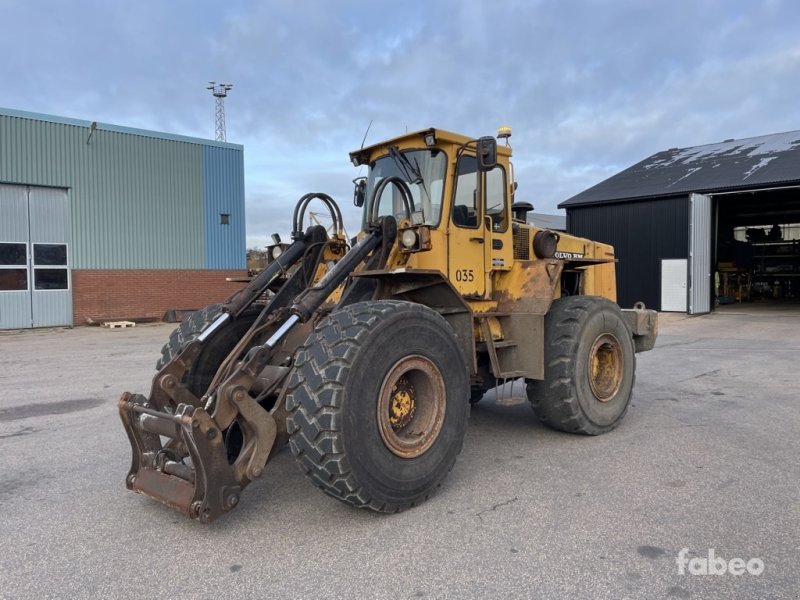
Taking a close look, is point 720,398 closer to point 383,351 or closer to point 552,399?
point 552,399

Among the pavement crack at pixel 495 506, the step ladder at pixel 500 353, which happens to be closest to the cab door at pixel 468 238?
the step ladder at pixel 500 353

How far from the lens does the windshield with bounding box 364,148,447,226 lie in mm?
5324

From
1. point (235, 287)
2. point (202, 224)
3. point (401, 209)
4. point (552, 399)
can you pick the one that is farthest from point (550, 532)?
point (202, 224)

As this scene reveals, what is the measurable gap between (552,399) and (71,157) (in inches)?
754

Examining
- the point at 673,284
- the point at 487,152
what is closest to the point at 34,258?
the point at 487,152

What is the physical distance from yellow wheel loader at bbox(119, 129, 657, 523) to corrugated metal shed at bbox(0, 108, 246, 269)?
55.2ft

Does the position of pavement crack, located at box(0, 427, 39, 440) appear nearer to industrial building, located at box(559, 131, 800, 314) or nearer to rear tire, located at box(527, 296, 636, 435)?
rear tire, located at box(527, 296, 636, 435)

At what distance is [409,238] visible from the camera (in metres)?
4.95

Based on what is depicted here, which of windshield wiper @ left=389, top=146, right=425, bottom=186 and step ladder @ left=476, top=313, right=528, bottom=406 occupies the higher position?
windshield wiper @ left=389, top=146, right=425, bottom=186

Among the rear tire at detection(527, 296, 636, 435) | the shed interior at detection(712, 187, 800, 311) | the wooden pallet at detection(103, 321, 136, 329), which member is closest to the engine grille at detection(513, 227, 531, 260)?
the rear tire at detection(527, 296, 636, 435)

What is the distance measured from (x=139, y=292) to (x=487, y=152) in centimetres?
1911

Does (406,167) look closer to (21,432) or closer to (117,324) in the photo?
(21,432)

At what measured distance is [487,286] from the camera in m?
5.73

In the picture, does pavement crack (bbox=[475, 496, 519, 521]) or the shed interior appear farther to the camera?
the shed interior
